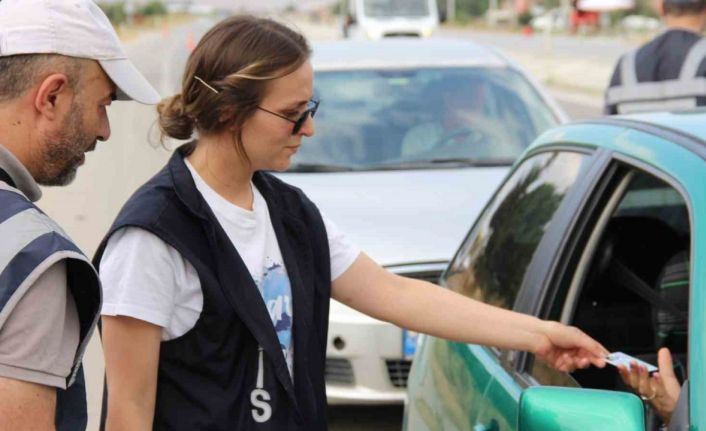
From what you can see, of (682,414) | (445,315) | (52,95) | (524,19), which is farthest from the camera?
(524,19)

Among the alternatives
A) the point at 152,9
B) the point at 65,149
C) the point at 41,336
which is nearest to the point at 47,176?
the point at 65,149

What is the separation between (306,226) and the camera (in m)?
2.85

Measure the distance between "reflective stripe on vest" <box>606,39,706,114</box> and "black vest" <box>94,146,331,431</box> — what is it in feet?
11.0

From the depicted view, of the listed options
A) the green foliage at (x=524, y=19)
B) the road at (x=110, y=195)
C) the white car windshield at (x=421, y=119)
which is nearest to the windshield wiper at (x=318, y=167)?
the white car windshield at (x=421, y=119)

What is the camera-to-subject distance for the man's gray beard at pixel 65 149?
202 cm

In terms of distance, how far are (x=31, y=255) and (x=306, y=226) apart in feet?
3.59

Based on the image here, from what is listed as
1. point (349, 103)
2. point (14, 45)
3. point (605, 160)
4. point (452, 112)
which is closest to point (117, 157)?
point (349, 103)

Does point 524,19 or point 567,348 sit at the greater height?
point 567,348

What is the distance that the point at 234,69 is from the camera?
8.90 ft

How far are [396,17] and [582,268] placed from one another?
3055cm

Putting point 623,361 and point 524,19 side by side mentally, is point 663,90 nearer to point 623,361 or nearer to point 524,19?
point 623,361

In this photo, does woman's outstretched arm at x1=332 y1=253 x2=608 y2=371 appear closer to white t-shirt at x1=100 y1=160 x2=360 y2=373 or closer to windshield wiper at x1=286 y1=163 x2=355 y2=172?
white t-shirt at x1=100 y1=160 x2=360 y2=373

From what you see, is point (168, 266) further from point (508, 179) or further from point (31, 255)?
point (508, 179)

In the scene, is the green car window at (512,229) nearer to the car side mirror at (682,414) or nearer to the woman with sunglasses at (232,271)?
the woman with sunglasses at (232,271)
